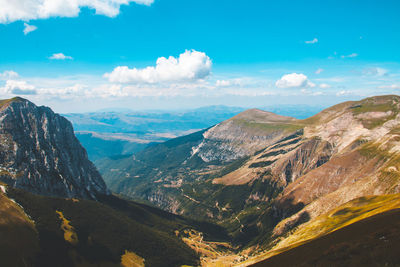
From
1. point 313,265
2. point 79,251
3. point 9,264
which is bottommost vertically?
point 79,251

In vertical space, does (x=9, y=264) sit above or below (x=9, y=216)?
below

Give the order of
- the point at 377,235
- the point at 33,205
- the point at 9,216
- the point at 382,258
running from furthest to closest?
the point at 33,205 → the point at 9,216 → the point at 377,235 → the point at 382,258

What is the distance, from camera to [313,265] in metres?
35.8

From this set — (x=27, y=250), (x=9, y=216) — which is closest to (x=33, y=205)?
(x=9, y=216)

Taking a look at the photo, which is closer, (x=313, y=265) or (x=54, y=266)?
(x=313, y=265)

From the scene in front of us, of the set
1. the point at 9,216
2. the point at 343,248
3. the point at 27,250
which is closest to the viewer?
the point at 343,248

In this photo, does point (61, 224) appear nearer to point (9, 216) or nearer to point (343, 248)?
point (9, 216)

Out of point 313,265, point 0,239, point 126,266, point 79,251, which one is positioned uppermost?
point 313,265

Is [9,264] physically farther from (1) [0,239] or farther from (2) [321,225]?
(2) [321,225]

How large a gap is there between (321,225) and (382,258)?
660ft

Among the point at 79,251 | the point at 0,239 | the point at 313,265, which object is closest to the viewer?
the point at 313,265

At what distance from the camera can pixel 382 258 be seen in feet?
91.1

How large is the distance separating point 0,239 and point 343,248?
163403 mm

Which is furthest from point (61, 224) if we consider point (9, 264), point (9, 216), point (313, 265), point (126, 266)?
point (313, 265)
